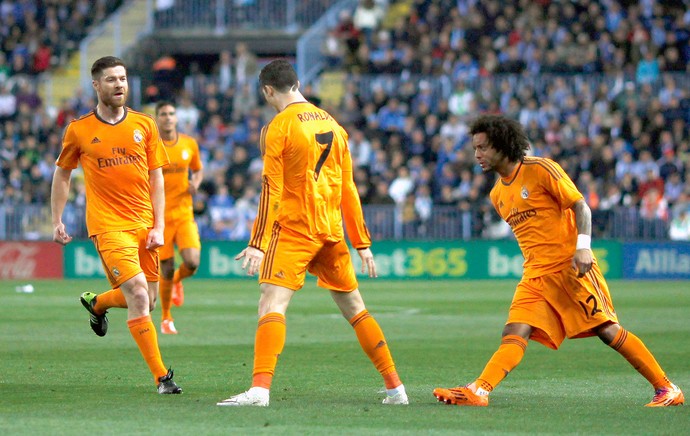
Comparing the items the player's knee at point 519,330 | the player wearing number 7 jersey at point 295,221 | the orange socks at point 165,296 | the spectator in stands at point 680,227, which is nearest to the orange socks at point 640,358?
the player's knee at point 519,330

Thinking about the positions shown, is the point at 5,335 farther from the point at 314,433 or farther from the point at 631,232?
the point at 631,232

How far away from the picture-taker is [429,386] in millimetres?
9820

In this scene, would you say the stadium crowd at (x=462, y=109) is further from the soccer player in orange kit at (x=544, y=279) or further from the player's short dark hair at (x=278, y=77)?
the player's short dark hair at (x=278, y=77)

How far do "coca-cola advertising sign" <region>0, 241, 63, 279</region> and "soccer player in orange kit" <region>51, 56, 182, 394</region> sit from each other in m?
18.9

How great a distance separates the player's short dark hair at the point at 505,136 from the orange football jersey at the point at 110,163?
101 inches

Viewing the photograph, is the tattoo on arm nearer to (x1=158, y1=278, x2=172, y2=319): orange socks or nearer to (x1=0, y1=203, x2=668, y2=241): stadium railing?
(x1=158, y1=278, x2=172, y2=319): orange socks

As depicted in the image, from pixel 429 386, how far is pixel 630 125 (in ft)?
67.0

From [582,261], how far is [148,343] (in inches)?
124

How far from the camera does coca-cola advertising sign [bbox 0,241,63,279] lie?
2797 centimetres

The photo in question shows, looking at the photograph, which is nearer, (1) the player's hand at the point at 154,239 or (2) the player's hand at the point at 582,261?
(2) the player's hand at the point at 582,261

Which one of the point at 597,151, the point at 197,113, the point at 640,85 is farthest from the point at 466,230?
the point at 197,113

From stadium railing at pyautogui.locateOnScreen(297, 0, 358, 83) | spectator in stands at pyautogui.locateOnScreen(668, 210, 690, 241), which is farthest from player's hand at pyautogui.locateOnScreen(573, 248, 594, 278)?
stadium railing at pyautogui.locateOnScreen(297, 0, 358, 83)

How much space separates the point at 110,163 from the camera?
9.50 meters

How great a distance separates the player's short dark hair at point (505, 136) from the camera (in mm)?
8602
